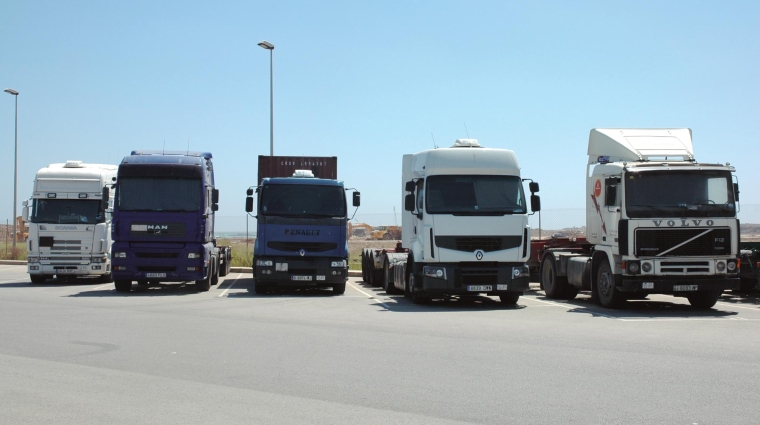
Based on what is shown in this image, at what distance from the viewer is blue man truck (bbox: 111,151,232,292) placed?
21234 mm

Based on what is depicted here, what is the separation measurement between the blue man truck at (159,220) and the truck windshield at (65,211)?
4153 millimetres

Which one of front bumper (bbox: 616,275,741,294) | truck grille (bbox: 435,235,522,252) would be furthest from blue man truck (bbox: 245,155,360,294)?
front bumper (bbox: 616,275,741,294)

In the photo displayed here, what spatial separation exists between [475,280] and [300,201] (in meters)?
5.62


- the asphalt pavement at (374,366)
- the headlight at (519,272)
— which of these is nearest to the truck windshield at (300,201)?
the asphalt pavement at (374,366)

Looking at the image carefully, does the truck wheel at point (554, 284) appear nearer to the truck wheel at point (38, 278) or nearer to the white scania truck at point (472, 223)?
the white scania truck at point (472, 223)

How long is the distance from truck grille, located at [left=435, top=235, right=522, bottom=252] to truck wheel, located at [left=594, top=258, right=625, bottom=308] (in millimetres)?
1975

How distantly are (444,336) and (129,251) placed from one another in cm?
1176

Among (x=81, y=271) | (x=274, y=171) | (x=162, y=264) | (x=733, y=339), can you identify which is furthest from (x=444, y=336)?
(x=81, y=271)

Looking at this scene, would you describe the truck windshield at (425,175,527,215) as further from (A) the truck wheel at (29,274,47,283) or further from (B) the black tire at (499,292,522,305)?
(A) the truck wheel at (29,274,47,283)

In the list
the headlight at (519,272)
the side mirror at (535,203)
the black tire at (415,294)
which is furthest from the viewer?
the black tire at (415,294)

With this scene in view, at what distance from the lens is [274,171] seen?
81.0 feet

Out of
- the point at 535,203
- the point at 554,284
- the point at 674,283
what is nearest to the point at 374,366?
the point at 674,283

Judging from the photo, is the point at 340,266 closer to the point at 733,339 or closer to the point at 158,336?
the point at 158,336

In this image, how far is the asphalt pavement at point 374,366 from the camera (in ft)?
23.2
